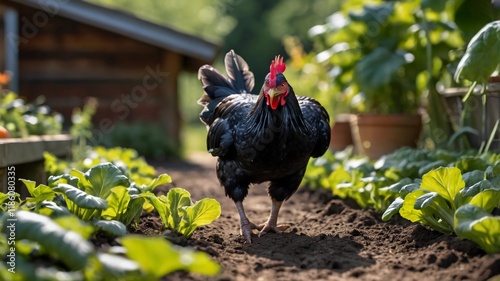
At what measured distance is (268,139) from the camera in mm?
3539

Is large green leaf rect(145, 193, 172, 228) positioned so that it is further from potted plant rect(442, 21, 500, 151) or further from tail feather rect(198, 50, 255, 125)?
potted plant rect(442, 21, 500, 151)

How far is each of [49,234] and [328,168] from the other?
3897mm

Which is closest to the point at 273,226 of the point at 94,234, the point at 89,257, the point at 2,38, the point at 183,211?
the point at 183,211

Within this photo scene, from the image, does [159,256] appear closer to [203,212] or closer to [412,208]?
[203,212]

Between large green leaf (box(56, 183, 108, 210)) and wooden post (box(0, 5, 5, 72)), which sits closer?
large green leaf (box(56, 183, 108, 210))

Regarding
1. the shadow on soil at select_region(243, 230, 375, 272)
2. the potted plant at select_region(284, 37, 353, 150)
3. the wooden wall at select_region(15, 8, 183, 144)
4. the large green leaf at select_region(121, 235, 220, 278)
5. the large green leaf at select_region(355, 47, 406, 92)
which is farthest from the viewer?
the wooden wall at select_region(15, 8, 183, 144)

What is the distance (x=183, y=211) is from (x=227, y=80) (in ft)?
5.99

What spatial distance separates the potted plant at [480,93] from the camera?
3.48 meters

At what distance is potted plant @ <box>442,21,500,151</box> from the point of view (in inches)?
137

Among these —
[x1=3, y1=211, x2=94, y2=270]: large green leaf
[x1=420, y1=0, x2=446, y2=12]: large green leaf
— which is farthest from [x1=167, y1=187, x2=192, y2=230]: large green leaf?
[x1=420, y1=0, x2=446, y2=12]: large green leaf

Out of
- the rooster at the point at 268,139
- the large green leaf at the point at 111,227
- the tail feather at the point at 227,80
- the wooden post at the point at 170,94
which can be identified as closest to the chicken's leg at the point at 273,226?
the rooster at the point at 268,139

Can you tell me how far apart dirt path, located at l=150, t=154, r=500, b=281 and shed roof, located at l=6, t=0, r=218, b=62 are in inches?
228

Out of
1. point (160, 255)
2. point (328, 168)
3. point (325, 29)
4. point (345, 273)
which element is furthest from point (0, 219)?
point (325, 29)

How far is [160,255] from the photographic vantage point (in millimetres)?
1780
